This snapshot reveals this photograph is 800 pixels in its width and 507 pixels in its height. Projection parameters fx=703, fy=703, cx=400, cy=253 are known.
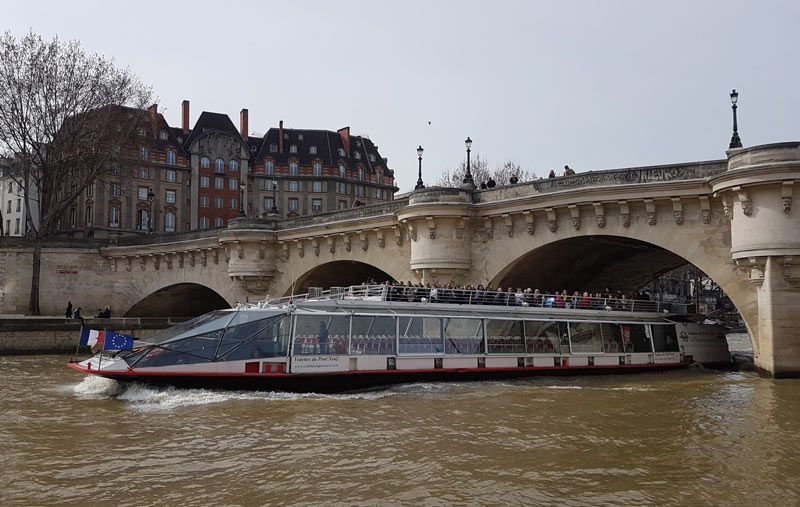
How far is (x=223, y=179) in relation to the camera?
243 feet

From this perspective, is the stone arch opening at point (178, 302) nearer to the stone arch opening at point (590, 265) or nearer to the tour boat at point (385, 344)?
the stone arch opening at point (590, 265)

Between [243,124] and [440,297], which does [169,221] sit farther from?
[440,297]

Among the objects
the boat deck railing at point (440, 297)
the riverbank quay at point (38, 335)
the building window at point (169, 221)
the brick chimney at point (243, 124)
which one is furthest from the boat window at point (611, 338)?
the brick chimney at point (243, 124)

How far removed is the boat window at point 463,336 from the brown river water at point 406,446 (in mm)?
1141

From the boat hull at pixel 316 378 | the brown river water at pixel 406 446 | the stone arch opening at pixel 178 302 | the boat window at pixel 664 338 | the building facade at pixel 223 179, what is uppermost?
the building facade at pixel 223 179

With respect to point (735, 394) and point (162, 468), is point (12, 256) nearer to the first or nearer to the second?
point (162, 468)

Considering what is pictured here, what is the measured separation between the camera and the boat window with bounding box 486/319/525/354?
20750 mm

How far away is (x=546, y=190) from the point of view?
81.9 ft

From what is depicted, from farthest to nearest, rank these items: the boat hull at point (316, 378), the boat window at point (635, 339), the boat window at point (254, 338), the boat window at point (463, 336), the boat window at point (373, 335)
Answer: the boat window at point (635, 339), the boat window at point (463, 336), the boat window at point (373, 335), the boat window at point (254, 338), the boat hull at point (316, 378)

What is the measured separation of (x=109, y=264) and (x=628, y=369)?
3604cm

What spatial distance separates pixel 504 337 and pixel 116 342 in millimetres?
10732

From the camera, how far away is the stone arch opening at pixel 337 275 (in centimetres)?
3666

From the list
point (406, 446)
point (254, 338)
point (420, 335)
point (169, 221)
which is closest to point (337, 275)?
point (420, 335)

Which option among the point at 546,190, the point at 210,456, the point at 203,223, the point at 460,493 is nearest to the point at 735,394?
the point at 546,190
